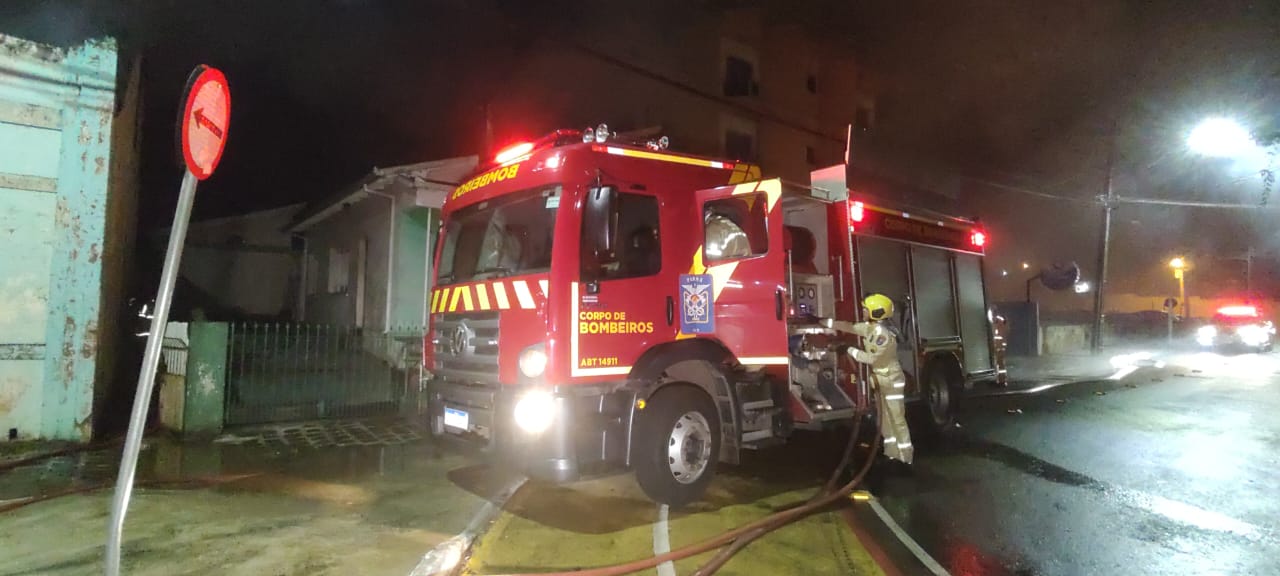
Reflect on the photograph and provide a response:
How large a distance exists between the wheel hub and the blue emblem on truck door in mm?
701

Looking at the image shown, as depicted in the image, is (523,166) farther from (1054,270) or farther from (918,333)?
(1054,270)

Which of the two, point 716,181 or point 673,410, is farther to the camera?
point 716,181

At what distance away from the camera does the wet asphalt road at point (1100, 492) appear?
459 cm

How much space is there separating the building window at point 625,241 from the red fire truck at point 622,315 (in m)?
0.01

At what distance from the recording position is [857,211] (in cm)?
756

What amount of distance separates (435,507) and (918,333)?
243 inches

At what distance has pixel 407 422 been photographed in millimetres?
9305

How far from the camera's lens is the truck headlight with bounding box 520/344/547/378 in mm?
4773

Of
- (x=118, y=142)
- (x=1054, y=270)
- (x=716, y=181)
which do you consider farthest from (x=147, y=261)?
(x=1054, y=270)

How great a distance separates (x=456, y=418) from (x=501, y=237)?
58.6 inches

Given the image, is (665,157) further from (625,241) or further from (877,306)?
(877,306)

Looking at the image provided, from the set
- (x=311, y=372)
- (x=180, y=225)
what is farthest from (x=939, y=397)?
(x=180, y=225)

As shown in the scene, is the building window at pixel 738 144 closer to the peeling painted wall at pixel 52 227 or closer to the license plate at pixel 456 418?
the peeling painted wall at pixel 52 227

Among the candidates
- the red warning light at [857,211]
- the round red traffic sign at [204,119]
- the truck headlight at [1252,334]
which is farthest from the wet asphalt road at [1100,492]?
the truck headlight at [1252,334]
